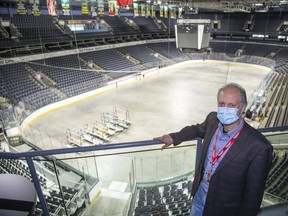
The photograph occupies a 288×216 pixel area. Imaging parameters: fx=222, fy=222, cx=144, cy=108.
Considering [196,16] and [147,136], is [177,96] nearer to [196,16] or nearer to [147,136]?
[147,136]

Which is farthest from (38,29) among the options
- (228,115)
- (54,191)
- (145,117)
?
(228,115)

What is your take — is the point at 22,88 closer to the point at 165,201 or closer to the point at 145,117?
the point at 145,117

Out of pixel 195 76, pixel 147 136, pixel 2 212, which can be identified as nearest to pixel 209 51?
pixel 195 76

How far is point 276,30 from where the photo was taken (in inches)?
1262

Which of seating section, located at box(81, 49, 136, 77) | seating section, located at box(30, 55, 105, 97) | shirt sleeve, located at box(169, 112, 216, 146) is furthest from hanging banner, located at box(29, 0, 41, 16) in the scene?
shirt sleeve, located at box(169, 112, 216, 146)

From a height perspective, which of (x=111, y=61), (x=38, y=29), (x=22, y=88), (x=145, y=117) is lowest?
(x=145, y=117)

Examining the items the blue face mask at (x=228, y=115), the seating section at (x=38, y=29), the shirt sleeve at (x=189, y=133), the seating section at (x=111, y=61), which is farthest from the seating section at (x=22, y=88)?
the blue face mask at (x=228, y=115)

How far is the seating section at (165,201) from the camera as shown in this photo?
392 cm

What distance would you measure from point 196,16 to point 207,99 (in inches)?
1036

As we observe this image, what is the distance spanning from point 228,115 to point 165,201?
389cm

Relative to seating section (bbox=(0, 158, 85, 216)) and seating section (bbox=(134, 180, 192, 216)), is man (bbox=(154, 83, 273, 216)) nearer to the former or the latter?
seating section (bbox=(134, 180, 192, 216))

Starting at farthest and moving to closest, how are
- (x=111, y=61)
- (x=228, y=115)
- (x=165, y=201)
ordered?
(x=111, y=61) < (x=165, y=201) < (x=228, y=115)

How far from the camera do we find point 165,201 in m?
4.92

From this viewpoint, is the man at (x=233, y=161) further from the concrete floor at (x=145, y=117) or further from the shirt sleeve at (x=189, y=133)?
the concrete floor at (x=145, y=117)
